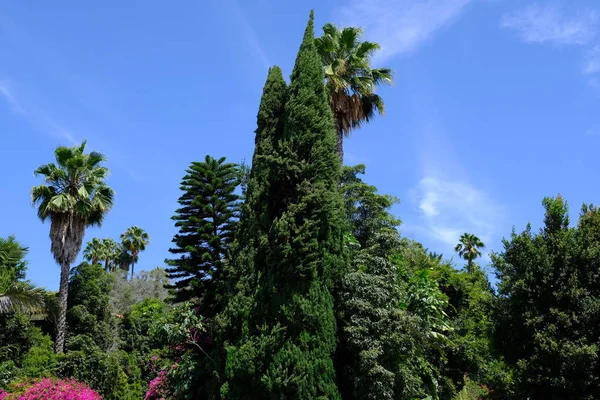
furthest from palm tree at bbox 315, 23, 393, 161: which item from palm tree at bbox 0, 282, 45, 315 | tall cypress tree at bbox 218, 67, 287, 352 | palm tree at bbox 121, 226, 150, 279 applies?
palm tree at bbox 121, 226, 150, 279

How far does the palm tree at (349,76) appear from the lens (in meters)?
19.9

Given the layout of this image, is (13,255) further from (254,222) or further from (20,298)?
(254,222)

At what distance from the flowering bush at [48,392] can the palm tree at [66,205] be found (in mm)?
5604

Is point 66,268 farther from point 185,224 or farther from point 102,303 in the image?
point 185,224

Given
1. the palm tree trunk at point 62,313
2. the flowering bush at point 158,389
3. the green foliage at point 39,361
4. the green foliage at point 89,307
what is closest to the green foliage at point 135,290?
the green foliage at point 89,307

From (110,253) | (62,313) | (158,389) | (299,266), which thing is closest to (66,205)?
(62,313)

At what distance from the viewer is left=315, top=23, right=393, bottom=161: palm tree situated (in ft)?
65.3

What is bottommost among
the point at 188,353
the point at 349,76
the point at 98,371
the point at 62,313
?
the point at 98,371

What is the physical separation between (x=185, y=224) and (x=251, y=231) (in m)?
5.23

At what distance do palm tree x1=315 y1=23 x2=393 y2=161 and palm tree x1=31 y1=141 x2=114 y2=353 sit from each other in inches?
442

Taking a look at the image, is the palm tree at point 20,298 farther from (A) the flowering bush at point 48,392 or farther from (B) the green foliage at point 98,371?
(A) the flowering bush at point 48,392

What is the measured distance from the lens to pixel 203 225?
1850 centimetres

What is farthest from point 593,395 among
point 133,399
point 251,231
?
point 133,399

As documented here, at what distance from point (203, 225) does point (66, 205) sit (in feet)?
24.7
